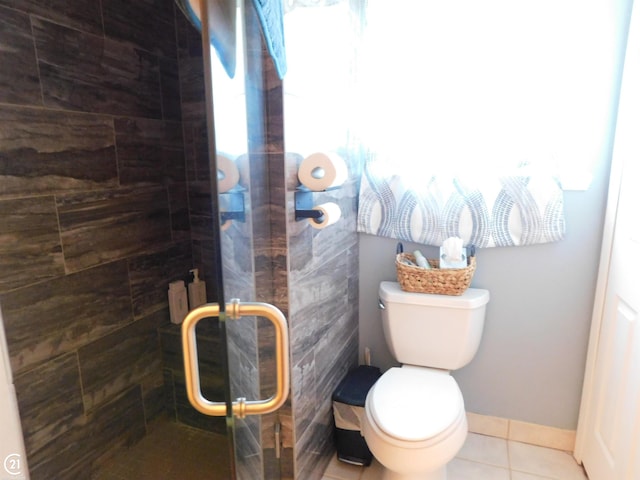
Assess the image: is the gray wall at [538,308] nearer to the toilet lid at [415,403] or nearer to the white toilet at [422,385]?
the white toilet at [422,385]

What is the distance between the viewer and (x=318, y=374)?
1681mm

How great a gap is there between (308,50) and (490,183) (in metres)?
0.93

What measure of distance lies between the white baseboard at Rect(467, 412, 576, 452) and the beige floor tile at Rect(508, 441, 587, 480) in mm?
28

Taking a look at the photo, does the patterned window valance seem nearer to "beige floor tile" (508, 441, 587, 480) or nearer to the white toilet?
the white toilet

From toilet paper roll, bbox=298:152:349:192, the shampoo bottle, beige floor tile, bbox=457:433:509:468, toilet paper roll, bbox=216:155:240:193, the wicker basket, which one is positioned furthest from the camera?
the shampoo bottle

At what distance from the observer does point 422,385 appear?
1.65 metres

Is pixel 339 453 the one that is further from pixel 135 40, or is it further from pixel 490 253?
pixel 135 40

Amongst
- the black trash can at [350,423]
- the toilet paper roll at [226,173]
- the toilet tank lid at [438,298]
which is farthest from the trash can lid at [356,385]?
the toilet paper roll at [226,173]

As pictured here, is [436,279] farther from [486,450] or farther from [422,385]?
[486,450]

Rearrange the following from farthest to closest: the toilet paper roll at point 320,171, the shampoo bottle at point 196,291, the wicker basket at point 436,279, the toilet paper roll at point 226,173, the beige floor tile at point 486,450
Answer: the shampoo bottle at point 196,291
the beige floor tile at point 486,450
the wicker basket at point 436,279
the toilet paper roll at point 320,171
the toilet paper roll at point 226,173

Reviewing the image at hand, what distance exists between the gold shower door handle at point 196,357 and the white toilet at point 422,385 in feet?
2.35

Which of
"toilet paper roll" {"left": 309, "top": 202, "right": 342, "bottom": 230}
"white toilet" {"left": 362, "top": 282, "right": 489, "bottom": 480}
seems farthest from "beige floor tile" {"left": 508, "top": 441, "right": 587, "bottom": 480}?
"toilet paper roll" {"left": 309, "top": 202, "right": 342, "bottom": 230}

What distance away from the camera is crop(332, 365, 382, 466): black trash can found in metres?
1.81

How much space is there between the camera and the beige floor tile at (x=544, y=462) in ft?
5.87
